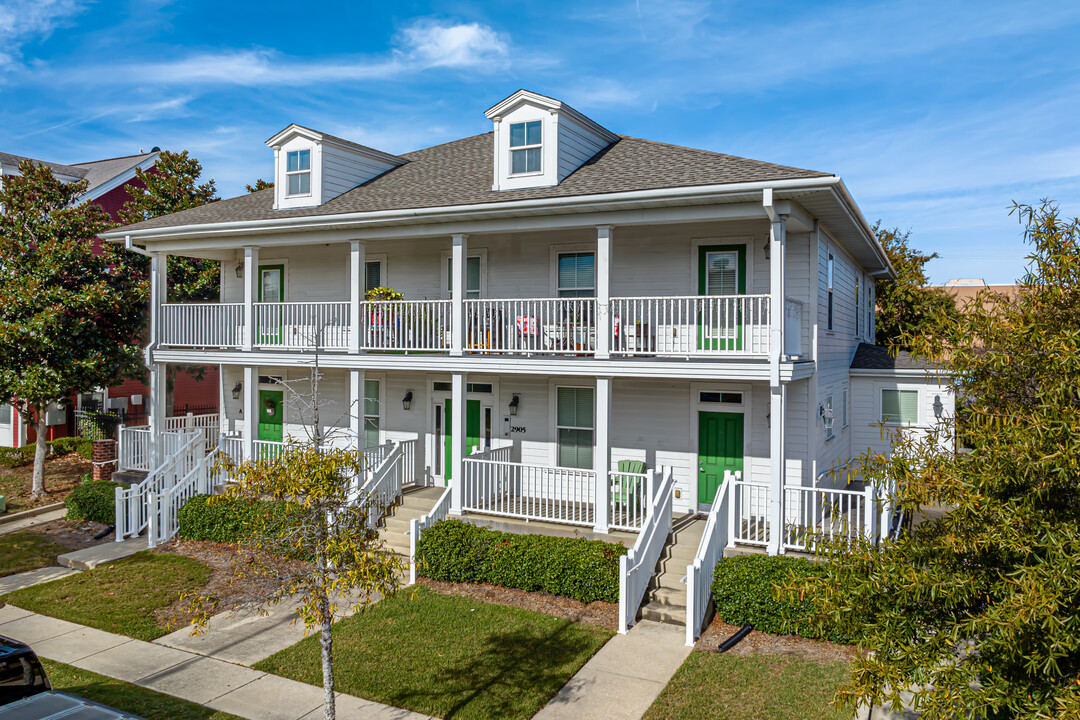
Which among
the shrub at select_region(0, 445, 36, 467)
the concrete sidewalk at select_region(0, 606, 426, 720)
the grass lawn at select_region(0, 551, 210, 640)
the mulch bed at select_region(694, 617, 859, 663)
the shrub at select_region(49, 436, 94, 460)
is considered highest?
the shrub at select_region(49, 436, 94, 460)

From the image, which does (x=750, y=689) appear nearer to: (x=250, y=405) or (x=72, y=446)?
(x=250, y=405)

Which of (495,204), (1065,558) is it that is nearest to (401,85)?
(495,204)

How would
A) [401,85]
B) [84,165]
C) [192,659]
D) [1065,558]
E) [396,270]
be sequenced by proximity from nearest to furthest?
[1065,558]
[192,659]
[396,270]
[401,85]
[84,165]

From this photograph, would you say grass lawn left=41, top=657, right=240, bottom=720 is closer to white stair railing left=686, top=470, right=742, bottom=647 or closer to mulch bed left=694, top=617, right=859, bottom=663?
white stair railing left=686, top=470, right=742, bottom=647

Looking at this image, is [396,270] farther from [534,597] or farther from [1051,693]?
[1051,693]

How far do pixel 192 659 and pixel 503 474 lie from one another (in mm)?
5630

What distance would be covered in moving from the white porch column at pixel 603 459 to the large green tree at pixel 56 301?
1280 cm

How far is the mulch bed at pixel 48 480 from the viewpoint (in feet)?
57.2

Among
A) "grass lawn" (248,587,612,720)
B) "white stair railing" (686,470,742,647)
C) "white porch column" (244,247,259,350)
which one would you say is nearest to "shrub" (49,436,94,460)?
"white porch column" (244,247,259,350)

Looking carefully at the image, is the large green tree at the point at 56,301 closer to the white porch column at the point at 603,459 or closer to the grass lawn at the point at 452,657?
the grass lawn at the point at 452,657

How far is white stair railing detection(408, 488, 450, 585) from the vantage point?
39.0 feet

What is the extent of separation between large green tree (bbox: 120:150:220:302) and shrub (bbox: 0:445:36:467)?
613 centimetres

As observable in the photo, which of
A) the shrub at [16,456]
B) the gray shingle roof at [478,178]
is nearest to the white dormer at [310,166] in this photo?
the gray shingle roof at [478,178]

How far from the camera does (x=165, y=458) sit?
1648 centimetres
